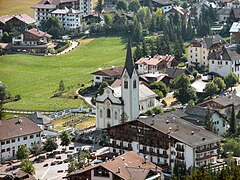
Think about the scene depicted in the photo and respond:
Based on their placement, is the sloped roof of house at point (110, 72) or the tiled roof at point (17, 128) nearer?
the tiled roof at point (17, 128)

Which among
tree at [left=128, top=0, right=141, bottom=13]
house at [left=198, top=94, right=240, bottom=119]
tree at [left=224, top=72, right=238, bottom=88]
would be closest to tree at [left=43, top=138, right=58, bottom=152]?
house at [left=198, top=94, right=240, bottom=119]

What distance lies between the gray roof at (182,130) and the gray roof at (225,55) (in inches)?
596

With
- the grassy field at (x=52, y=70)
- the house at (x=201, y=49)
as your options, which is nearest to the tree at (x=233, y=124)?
the grassy field at (x=52, y=70)

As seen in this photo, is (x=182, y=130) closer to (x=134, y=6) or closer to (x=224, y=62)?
(x=224, y=62)

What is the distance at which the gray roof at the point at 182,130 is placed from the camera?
35250 mm

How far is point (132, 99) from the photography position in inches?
1666

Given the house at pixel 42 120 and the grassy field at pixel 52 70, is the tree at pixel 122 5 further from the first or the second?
the house at pixel 42 120

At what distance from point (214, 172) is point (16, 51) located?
117 feet

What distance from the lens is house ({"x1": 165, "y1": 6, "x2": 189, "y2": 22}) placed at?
6944 cm

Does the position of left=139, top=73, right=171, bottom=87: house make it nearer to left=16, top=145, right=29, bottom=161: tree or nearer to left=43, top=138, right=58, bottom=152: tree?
left=43, top=138, right=58, bottom=152: tree

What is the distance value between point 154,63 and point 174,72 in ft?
7.25

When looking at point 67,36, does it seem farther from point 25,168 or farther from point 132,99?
point 25,168

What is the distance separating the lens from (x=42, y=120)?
145 ft

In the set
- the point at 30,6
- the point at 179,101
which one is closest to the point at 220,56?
the point at 179,101
